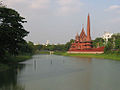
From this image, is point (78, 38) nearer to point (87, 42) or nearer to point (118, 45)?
point (87, 42)

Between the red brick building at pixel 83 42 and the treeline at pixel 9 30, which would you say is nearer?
the treeline at pixel 9 30

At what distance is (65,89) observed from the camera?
15.0m

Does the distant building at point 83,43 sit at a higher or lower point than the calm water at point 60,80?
higher

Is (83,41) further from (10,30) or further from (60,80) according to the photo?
(60,80)

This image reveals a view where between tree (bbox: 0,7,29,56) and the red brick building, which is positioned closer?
tree (bbox: 0,7,29,56)

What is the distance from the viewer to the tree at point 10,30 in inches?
1062

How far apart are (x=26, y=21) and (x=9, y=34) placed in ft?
22.9

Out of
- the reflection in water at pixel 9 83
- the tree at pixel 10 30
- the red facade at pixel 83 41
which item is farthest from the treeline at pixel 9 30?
the red facade at pixel 83 41

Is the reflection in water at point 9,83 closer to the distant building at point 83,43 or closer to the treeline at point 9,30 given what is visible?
the treeline at point 9,30

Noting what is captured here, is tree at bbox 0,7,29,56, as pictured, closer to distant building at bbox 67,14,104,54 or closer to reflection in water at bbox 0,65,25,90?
reflection in water at bbox 0,65,25,90

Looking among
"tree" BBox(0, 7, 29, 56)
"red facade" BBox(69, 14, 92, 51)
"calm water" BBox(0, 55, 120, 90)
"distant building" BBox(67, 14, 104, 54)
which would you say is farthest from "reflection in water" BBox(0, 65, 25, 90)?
"red facade" BBox(69, 14, 92, 51)

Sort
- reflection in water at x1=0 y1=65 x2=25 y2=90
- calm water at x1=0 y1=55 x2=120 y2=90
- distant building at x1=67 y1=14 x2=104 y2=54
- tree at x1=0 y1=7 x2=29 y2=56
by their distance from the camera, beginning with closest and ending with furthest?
1. reflection in water at x1=0 y1=65 x2=25 y2=90
2. calm water at x1=0 y1=55 x2=120 y2=90
3. tree at x1=0 y1=7 x2=29 y2=56
4. distant building at x1=67 y1=14 x2=104 y2=54

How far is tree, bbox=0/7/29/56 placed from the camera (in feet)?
88.5

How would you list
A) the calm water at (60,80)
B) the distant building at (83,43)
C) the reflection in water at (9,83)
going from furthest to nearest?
1. the distant building at (83,43)
2. the calm water at (60,80)
3. the reflection in water at (9,83)
